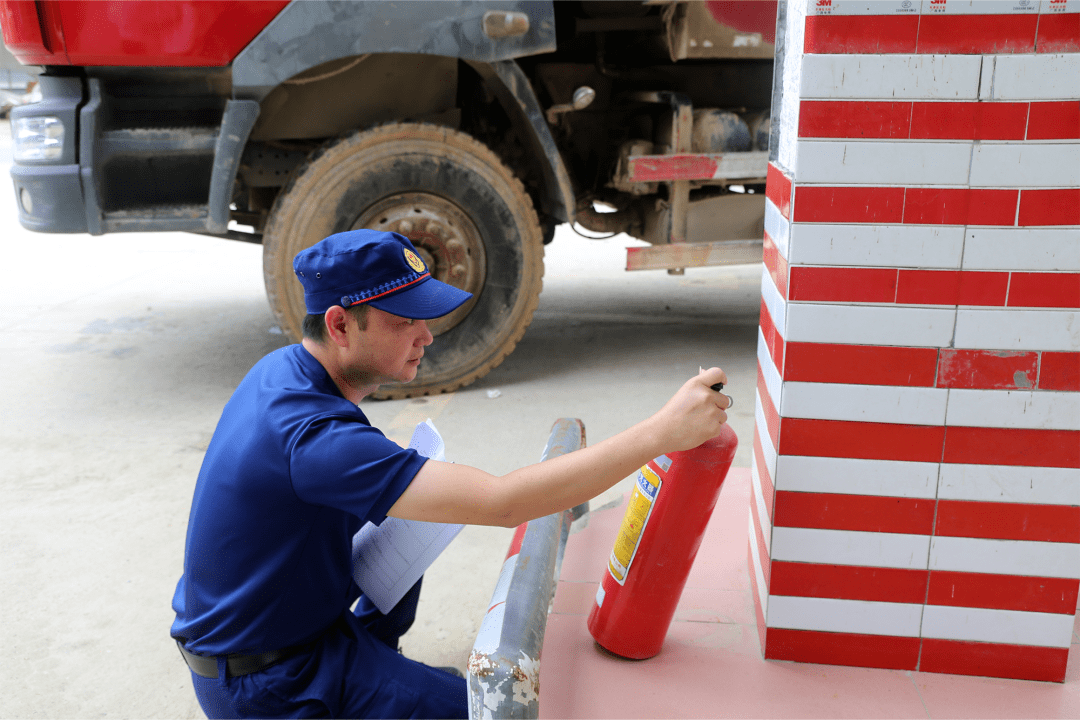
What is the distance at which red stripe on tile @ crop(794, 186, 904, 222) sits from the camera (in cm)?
177

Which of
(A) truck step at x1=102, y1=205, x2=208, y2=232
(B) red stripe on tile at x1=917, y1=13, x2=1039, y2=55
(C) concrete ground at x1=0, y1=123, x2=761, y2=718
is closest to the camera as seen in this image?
(B) red stripe on tile at x1=917, y1=13, x2=1039, y2=55

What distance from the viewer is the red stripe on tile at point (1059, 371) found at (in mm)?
1784

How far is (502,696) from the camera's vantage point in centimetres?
155

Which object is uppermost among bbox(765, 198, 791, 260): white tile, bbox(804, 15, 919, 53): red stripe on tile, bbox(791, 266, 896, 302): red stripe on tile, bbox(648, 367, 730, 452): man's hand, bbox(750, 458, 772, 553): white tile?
bbox(804, 15, 919, 53): red stripe on tile

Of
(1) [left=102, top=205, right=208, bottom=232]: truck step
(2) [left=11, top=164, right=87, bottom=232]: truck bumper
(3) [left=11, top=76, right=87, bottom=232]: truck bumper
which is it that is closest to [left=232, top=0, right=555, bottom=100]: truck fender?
(1) [left=102, top=205, right=208, bottom=232]: truck step

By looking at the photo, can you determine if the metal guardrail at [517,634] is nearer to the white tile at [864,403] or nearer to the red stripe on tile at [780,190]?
the white tile at [864,403]

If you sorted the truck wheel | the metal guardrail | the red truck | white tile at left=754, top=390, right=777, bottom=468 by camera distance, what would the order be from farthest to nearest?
the truck wheel
the red truck
white tile at left=754, top=390, right=777, bottom=468
the metal guardrail

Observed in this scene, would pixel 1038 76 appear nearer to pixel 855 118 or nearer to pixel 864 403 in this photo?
pixel 855 118

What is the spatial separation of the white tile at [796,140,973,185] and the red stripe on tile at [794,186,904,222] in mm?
18

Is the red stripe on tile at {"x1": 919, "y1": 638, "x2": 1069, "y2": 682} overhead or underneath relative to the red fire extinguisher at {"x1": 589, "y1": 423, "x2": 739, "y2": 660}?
underneath

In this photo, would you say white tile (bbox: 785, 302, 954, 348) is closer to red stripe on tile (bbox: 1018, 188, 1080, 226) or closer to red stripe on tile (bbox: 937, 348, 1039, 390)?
red stripe on tile (bbox: 937, 348, 1039, 390)

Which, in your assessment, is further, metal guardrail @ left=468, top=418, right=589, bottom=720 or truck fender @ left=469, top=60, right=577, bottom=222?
truck fender @ left=469, top=60, right=577, bottom=222

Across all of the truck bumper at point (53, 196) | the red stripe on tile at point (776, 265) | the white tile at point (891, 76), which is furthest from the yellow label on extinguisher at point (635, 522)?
the truck bumper at point (53, 196)

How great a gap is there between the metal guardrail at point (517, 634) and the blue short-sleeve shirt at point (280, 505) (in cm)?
32
